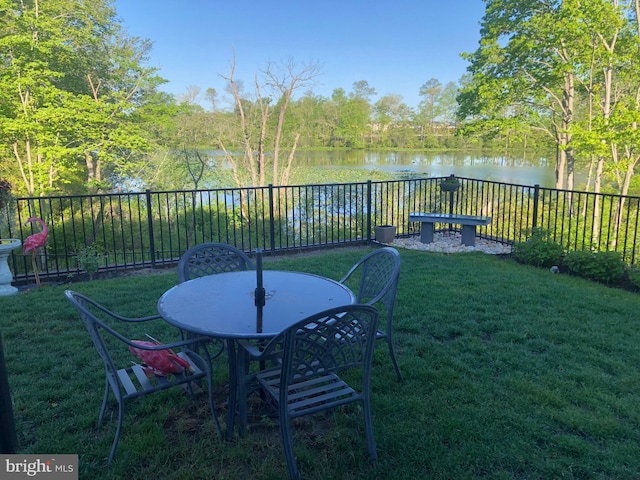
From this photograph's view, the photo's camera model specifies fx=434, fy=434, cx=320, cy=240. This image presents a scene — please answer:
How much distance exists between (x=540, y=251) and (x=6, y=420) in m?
5.64

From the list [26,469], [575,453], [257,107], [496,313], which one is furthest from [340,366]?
[257,107]

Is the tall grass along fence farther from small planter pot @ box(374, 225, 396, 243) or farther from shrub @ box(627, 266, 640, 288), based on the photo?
shrub @ box(627, 266, 640, 288)

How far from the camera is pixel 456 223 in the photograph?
683 cm

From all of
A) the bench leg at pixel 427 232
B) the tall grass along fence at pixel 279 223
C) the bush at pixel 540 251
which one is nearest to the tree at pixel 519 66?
the tall grass along fence at pixel 279 223

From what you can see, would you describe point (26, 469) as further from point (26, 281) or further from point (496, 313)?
point (26, 281)

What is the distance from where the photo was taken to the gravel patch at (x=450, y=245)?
6.50 metres

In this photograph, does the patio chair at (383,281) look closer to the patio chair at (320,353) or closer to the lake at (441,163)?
the patio chair at (320,353)

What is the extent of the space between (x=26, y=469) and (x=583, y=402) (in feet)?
8.82

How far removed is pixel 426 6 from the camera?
2428 cm

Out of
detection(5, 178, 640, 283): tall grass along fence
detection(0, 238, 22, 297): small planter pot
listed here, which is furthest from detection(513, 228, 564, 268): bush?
detection(0, 238, 22, 297): small planter pot

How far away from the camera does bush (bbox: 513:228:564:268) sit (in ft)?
18.1

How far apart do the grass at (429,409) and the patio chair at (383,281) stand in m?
0.28

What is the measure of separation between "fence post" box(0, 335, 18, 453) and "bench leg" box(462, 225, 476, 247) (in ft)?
20.4

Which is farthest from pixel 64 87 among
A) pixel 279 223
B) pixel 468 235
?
pixel 468 235
